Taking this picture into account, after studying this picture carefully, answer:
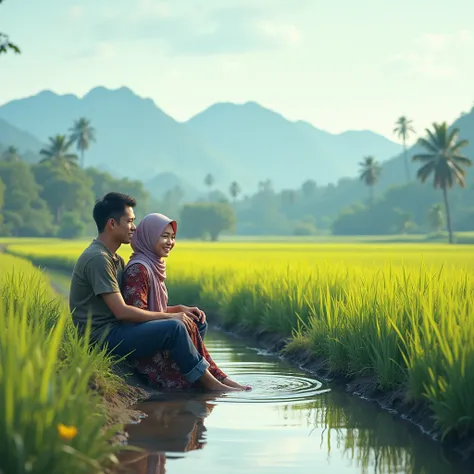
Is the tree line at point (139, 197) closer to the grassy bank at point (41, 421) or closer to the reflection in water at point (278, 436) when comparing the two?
the reflection in water at point (278, 436)

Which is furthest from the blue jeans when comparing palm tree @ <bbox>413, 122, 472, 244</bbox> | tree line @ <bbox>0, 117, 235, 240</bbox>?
tree line @ <bbox>0, 117, 235, 240</bbox>

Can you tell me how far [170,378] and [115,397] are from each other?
106cm

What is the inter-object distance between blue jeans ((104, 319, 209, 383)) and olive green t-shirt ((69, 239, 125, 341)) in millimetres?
149

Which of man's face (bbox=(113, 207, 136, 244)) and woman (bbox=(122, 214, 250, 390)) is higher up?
man's face (bbox=(113, 207, 136, 244))

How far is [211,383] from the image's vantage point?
8781mm

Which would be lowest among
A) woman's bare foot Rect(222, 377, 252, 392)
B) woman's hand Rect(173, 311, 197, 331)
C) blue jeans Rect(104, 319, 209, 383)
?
woman's bare foot Rect(222, 377, 252, 392)

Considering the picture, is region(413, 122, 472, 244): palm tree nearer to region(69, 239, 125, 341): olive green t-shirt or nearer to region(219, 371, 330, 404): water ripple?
region(219, 371, 330, 404): water ripple

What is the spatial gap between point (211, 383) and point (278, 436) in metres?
1.92

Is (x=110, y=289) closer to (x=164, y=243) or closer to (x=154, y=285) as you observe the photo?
(x=154, y=285)

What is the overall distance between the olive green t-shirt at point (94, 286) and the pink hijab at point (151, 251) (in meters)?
0.24

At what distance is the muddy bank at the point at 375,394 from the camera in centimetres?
653

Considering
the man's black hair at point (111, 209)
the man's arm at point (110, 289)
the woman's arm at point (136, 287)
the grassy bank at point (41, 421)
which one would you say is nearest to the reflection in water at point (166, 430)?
the man's arm at point (110, 289)

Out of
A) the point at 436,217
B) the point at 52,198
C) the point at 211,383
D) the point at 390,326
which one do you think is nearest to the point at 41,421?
the point at 211,383

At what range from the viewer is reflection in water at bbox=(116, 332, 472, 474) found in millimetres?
5996
